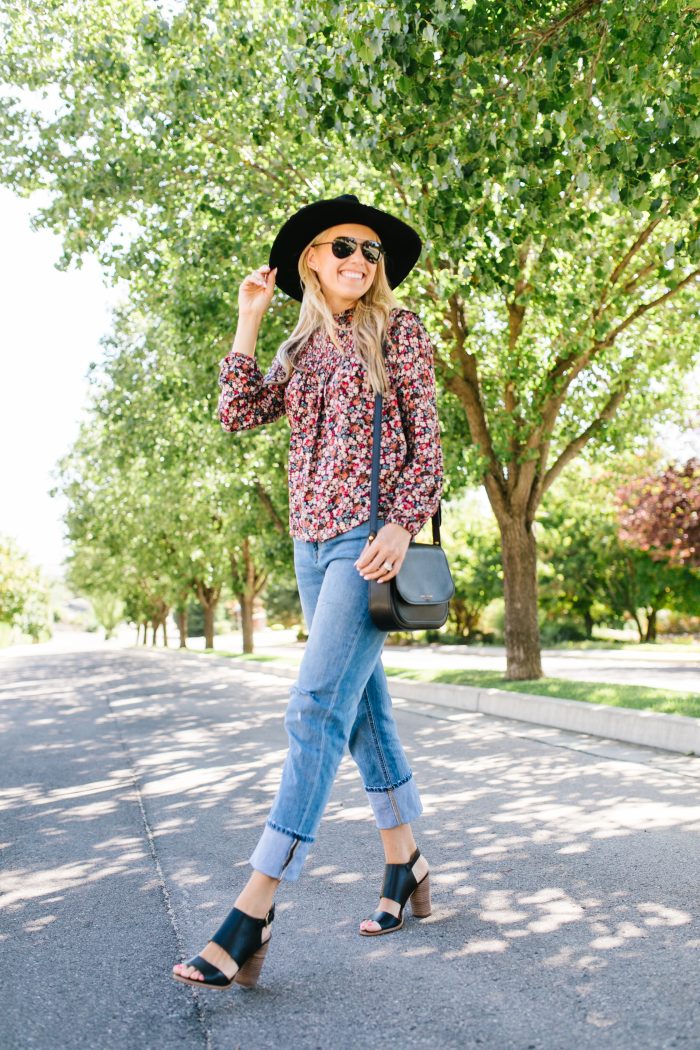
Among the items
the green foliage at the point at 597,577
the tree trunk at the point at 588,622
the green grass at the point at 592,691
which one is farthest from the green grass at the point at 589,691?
the tree trunk at the point at 588,622

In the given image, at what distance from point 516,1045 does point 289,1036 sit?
54 centimetres

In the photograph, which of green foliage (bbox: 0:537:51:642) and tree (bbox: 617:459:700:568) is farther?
green foliage (bbox: 0:537:51:642)

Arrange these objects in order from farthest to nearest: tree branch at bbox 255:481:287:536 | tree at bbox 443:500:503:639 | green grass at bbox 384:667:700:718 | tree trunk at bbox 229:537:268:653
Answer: tree at bbox 443:500:503:639, tree trunk at bbox 229:537:268:653, tree branch at bbox 255:481:287:536, green grass at bbox 384:667:700:718

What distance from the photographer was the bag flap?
3.07m

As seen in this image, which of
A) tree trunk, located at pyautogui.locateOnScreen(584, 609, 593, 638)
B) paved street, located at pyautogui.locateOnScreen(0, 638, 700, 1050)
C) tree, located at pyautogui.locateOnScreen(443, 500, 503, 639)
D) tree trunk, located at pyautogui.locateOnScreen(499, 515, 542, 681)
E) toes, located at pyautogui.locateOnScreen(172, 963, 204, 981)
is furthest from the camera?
tree trunk, located at pyautogui.locateOnScreen(584, 609, 593, 638)

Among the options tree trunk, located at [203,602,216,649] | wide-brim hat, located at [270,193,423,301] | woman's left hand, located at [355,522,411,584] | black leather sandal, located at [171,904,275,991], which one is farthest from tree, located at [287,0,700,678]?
tree trunk, located at [203,602,216,649]

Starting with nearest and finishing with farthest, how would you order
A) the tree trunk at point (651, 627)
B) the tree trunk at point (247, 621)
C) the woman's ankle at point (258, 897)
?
the woman's ankle at point (258, 897) < the tree trunk at point (247, 621) < the tree trunk at point (651, 627)

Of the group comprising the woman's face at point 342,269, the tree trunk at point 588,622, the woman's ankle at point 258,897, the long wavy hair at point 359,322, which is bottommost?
the woman's ankle at point 258,897

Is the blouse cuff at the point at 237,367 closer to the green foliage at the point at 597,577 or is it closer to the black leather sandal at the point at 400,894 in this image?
the black leather sandal at the point at 400,894

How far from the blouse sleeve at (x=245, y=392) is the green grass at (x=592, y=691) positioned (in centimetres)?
557

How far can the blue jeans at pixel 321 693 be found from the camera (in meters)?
2.93

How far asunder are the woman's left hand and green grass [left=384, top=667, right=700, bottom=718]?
5588 millimetres

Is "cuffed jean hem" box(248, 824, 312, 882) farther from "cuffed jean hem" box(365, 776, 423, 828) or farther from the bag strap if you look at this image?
the bag strap

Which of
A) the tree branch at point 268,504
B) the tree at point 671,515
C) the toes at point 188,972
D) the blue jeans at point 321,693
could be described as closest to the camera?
the toes at point 188,972
